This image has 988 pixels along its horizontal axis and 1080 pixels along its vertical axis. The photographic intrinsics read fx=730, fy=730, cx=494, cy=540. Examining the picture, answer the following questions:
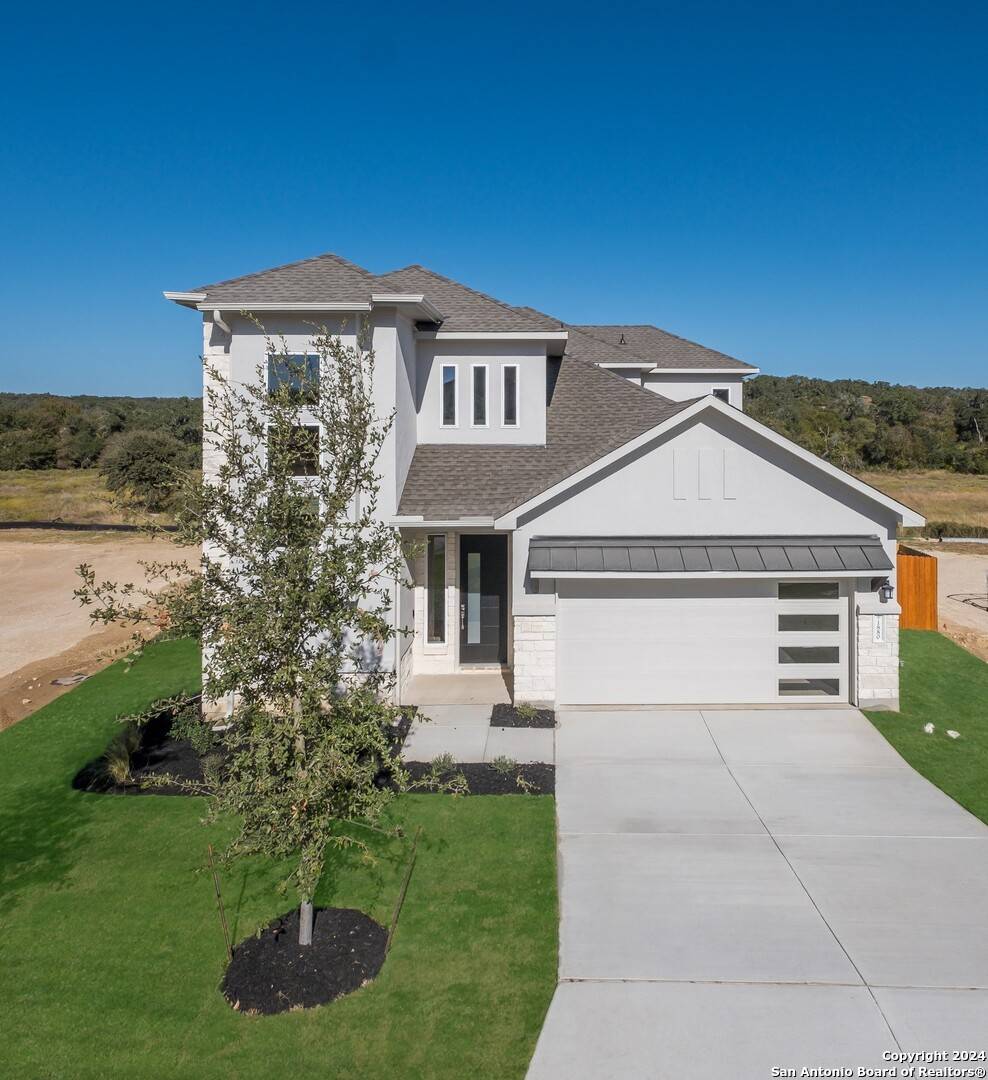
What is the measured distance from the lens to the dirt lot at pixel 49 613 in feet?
46.3

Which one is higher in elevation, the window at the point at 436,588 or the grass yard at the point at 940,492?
the grass yard at the point at 940,492

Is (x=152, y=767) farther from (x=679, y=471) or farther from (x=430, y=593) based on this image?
(x=679, y=471)

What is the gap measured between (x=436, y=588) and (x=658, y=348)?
1149cm

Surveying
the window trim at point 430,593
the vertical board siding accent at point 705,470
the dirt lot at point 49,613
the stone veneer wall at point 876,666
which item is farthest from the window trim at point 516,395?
the dirt lot at point 49,613

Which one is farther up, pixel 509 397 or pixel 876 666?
pixel 509 397

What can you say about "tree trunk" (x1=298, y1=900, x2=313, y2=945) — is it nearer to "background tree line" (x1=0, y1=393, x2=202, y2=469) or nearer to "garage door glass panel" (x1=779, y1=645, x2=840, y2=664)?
"garage door glass panel" (x1=779, y1=645, x2=840, y2=664)

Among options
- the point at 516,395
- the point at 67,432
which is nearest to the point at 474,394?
the point at 516,395

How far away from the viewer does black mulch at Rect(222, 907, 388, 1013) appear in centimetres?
547

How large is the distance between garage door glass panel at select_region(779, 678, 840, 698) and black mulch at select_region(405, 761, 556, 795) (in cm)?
472

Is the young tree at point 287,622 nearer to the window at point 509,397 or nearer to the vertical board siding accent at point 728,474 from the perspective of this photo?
the vertical board siding accent at point 728,474

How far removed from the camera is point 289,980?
5.61 metres

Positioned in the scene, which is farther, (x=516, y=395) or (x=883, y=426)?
(x=883, y=426)

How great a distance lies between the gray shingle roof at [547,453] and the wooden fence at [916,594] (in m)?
7.56

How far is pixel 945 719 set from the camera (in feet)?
37.7
